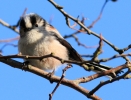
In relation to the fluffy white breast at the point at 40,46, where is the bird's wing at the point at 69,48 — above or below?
above

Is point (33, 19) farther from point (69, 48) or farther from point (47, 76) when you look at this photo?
point (47, 76)

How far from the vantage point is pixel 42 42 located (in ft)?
10.2

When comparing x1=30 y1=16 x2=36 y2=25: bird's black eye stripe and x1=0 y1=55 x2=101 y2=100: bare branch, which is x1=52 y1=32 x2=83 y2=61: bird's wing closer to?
x1=30 y1=16 x2=36 y2=25: bird's black eye stripe

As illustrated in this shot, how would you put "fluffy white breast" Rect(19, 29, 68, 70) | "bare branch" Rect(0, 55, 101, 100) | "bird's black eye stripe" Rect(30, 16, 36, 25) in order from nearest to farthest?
"bare branch" Rect(0, 55, 101, 100) < "fluffy white breast" Rect(19, 29, 68, 70) < "bird's black eye stripe" Rect(30, 16, 36, 25)

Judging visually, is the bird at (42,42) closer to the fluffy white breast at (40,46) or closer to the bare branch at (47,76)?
the fluffy white breast at (40,46)

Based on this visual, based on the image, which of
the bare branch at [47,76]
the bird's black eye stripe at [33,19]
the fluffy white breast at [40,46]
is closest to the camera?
the bare branch at [47,76]

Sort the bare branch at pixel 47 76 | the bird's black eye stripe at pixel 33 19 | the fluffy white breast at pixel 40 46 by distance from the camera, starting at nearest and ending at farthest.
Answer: the bare branch at pixel 47 76
the fluffy white breast at pixel 40 46
the bird's black eye stripe at pixel 33 19

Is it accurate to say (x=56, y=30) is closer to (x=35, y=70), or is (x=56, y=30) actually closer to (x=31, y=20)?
(x=31, y=20)

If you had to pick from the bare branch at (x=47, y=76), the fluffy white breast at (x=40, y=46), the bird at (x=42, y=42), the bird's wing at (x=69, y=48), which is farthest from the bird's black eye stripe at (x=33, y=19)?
the bare branch at (x=47, y=76)

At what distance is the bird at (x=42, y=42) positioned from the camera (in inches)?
122

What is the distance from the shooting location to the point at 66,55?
3422 millimetres

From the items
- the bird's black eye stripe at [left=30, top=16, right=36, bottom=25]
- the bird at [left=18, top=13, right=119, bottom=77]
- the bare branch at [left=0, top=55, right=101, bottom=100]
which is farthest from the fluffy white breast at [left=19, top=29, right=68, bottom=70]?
the bare branch at [left=0, top=55, right=101, bottom=100]

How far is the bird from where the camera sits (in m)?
3.09

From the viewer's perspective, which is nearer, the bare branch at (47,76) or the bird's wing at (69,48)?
the bare branch at (47,76)
